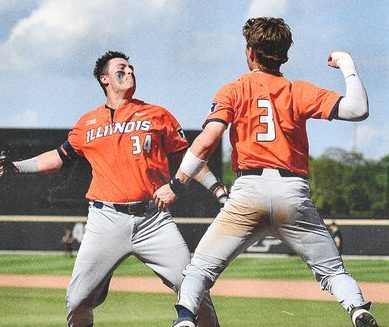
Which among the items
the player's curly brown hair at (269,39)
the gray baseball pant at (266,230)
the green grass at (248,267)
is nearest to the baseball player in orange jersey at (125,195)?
the gray baseball pant at (266,230)

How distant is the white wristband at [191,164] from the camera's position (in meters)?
4.92

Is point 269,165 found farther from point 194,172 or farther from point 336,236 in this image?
point 336,236

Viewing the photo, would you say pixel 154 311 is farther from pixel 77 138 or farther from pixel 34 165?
pixel 77 138

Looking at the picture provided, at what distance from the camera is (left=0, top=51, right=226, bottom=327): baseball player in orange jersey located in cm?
550

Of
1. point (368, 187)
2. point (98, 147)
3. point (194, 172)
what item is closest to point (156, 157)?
point (98, 147)

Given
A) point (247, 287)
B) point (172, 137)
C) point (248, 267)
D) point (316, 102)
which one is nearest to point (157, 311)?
point (247, 287)

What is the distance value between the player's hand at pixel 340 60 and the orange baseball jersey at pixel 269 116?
0.50 feet

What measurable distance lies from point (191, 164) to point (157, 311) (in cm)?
583

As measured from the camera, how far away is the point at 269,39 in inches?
195

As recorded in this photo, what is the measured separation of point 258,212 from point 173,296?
8.17 meters

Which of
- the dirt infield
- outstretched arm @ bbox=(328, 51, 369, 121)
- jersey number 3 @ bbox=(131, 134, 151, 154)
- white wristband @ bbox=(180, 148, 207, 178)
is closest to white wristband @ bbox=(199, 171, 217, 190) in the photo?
jersey number 3 @ bbox=(131, 134, 151, 154)

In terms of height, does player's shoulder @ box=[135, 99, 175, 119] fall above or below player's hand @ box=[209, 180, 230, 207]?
above

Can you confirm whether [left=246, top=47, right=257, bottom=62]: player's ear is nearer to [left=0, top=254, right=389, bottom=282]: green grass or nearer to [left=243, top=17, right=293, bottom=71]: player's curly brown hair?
[left=243, top=17, right=293, bottom=71]: player's curly brown hair

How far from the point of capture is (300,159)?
496 cm
